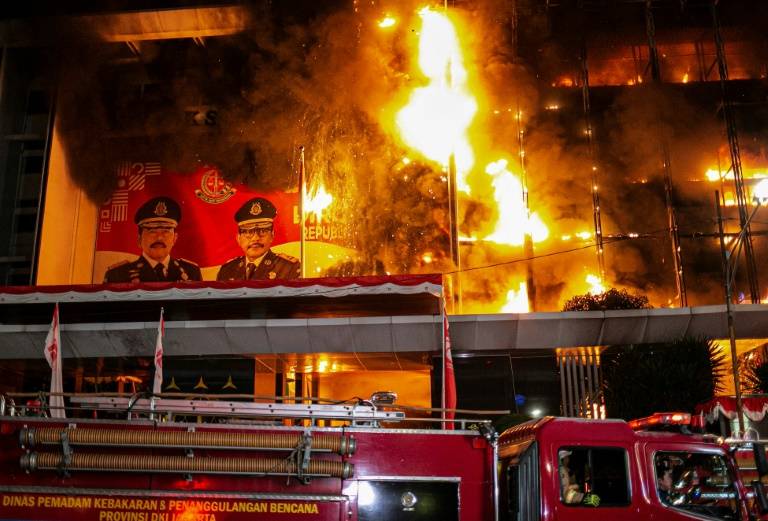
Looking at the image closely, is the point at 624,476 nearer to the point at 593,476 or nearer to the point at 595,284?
the point at 593,476

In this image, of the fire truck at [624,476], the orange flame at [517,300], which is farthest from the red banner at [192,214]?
the fire truck at [624,476]

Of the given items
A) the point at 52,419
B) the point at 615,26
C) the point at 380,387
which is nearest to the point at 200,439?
the point at 52,419

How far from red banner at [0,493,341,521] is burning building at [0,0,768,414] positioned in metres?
11.2

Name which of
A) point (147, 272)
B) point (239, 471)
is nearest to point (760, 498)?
point (239, 471)

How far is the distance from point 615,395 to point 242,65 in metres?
13.1

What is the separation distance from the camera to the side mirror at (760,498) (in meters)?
5.41

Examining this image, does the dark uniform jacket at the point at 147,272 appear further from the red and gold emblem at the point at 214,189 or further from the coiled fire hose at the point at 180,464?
the coiled fire hose at the point at 180,464

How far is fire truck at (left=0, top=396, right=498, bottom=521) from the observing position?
19.6 feet

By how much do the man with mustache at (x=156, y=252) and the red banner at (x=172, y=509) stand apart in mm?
12978

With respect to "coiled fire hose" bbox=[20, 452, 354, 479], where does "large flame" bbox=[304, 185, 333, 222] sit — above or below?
above

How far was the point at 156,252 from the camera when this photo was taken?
62.4ft

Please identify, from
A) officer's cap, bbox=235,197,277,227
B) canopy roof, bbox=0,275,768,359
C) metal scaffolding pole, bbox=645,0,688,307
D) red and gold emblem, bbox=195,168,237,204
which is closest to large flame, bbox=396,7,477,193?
officer's cap, bbox=235,197,277,227

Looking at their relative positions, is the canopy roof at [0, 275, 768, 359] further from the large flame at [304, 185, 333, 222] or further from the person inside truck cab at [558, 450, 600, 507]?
the person inside truck cab at [558, 450, 600, 507]

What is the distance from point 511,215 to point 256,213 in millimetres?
6915
